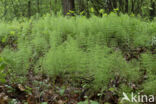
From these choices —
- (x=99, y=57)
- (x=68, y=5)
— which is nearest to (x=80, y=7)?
(x=68, y=5)

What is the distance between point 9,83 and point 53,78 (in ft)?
1.95

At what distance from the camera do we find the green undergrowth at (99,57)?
6.82 ft

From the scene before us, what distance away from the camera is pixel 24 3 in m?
10.8

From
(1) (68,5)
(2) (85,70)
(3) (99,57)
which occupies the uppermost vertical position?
(1) (68,5)

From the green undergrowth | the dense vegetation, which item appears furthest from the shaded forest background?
the dense vegetation

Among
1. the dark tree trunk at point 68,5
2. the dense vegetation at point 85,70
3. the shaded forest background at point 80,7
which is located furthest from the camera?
the dark tree trunk at point 68,5

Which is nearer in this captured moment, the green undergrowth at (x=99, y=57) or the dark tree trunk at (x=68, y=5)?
the green undergrowth at (x=99, y=57)

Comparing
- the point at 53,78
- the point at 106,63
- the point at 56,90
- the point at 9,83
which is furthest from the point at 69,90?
the point at 9,83

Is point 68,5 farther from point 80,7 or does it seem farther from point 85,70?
point 85,70

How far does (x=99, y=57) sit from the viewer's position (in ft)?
7.47

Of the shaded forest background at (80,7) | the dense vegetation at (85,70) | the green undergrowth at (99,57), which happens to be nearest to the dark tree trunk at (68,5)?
the shaded forest background at (80,7)

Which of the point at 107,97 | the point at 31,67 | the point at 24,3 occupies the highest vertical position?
the point at 24,3

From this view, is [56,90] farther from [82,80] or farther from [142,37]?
[142,37]

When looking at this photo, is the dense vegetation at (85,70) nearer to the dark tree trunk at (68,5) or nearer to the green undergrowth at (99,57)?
the green undergrowth at (99,57)
